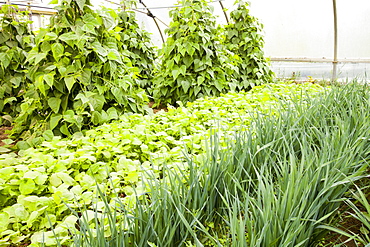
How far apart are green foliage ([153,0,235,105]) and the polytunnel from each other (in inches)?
58.8

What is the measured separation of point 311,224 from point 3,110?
11.6 feet

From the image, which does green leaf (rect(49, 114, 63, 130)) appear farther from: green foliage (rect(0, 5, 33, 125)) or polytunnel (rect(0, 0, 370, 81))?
polytunnel (rect(0, 0, 370, 81))

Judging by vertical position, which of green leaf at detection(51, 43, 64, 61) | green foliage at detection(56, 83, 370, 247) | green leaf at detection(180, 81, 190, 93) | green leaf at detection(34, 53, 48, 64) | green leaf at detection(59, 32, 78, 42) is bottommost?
green foliage at detection(56, 83, 370, 247)

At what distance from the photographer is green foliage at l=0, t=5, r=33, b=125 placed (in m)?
3.21

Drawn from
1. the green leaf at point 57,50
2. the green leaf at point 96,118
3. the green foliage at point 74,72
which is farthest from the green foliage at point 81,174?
the green leaf at point 57,50

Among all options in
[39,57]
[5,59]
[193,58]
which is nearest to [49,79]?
[39,57]

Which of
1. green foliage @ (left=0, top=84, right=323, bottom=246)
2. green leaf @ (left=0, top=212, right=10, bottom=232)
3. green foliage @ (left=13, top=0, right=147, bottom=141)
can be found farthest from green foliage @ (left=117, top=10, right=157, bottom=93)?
green leaf @ (left=0, top=212, right=10, bottom=232)

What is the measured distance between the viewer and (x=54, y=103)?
7.83 ft

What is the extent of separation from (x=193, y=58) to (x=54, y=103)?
176cm

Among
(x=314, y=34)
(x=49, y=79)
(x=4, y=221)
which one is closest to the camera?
(x=4, y=221)

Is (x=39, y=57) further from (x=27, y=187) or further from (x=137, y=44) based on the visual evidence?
(x=137, y=44)

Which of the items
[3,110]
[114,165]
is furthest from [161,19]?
[114,165]

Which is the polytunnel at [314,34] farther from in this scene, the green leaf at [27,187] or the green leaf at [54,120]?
the green leaf at [27,187]

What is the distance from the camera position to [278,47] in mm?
6219
